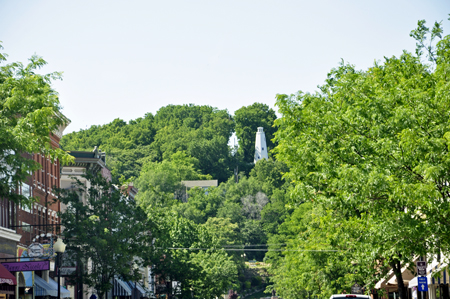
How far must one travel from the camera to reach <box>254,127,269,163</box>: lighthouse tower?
583 feet

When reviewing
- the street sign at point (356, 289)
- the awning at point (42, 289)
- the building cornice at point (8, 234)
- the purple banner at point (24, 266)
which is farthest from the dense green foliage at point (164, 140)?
the purple banner at point (24, 266)

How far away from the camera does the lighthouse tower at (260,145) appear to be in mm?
177625

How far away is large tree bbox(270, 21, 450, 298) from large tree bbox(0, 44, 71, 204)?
345 inches

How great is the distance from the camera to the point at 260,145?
177625 millimetres

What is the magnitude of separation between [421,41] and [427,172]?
8.16 meters

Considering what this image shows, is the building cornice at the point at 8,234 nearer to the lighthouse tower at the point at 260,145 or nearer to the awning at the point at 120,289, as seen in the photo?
the awning at the point at 120,289

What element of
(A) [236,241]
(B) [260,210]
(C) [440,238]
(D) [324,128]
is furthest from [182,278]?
(B) [260,210]

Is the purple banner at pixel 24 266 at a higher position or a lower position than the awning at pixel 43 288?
higher

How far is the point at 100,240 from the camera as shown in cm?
3497

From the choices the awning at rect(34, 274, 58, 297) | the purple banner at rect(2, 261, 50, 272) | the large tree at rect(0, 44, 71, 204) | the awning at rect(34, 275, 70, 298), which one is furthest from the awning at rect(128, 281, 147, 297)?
the large tree at rect(0, 44, 71, 204)

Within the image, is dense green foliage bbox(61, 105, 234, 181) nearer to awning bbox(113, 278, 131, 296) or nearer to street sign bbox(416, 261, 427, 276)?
awning bbox(113, 278, 131, 296)

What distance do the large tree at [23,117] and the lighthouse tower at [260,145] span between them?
6126 inches

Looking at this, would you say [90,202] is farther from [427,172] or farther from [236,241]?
[236,241]

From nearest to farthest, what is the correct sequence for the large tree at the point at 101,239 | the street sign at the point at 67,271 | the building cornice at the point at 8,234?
the building cornice at the point at 8,234, the large tree at the point at 101,239, the street sign at the point at 67,271
